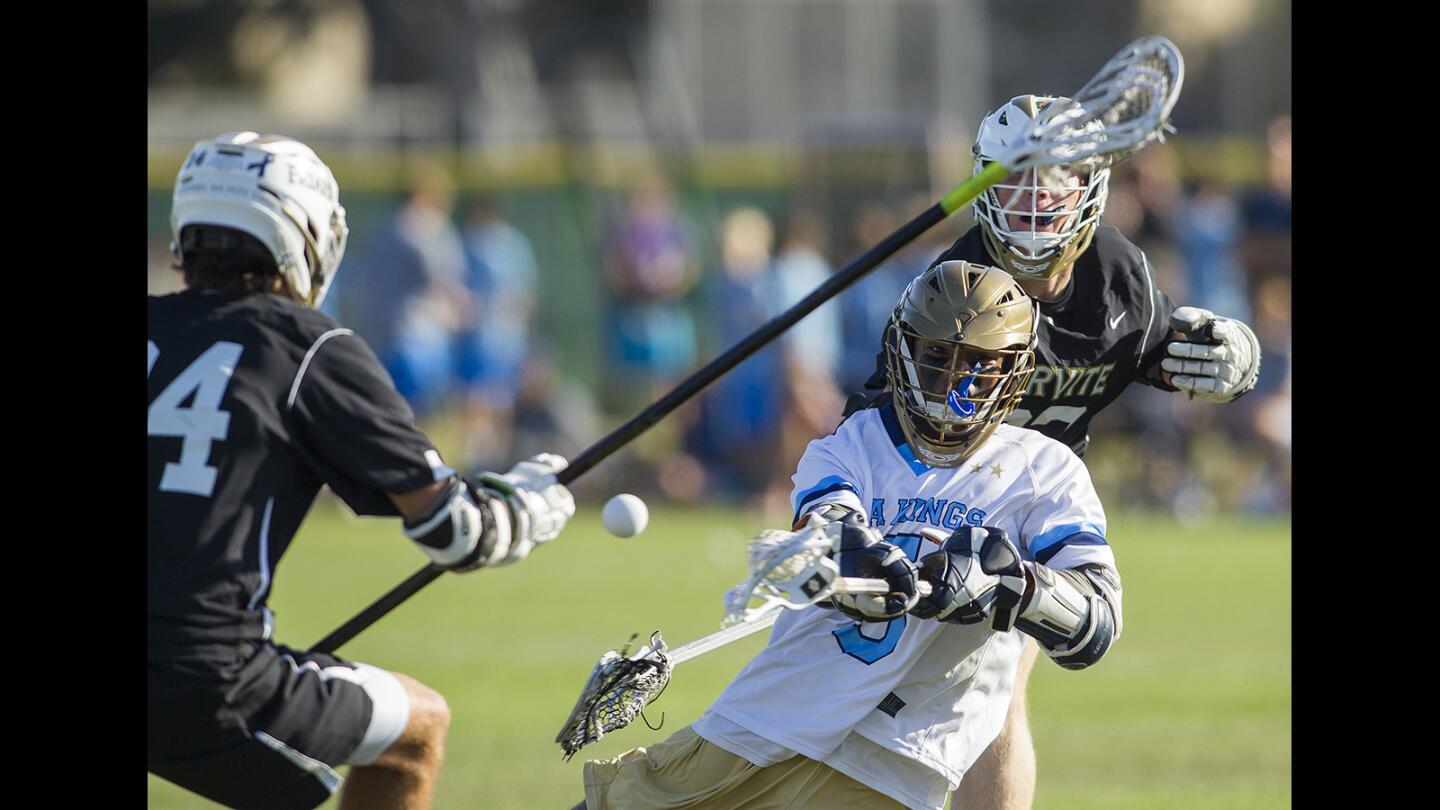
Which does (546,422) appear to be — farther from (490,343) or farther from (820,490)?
(820,490)

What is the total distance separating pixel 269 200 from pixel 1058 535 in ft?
7.19

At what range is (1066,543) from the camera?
4.48 meters

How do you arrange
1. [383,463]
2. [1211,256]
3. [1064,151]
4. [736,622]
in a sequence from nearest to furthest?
[736,622] < [383,463] < [1064,151] < [1211,256]

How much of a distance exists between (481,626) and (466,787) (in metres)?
4.11

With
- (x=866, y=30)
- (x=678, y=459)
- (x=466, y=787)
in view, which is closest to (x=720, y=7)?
(x=866, y=30)

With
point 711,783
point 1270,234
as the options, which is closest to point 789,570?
point 711,783

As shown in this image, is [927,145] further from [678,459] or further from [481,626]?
[481,626]

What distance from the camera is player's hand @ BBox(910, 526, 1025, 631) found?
163 inches

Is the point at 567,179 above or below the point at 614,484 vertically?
above

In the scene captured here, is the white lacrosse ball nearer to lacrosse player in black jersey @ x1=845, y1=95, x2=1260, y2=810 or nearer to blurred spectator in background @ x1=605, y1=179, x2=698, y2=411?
lacrosse player in black jersey @ x1=845, y1=95, x2=1260, y2=810

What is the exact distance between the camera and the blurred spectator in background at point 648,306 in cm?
1873

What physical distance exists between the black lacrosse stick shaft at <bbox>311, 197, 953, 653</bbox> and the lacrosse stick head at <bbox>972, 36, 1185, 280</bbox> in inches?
10.3
